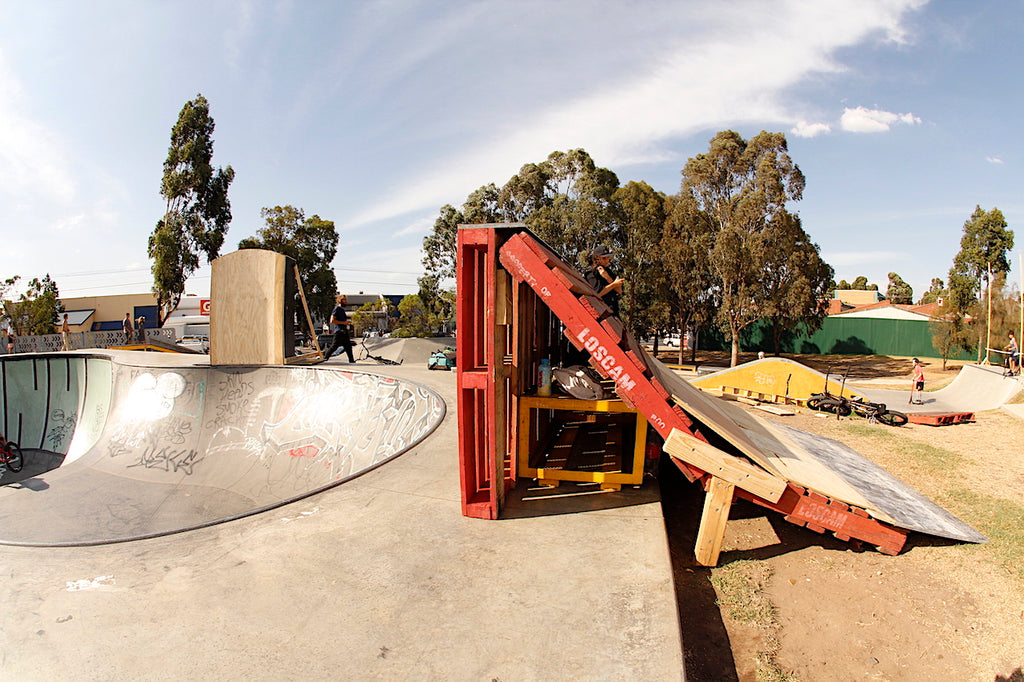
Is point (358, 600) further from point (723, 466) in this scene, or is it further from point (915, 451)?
point (915, 451)

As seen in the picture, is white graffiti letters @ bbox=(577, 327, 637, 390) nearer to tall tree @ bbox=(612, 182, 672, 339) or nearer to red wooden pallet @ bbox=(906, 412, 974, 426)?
red wooden pallet @ bbox=(906, 412, 974, 426)

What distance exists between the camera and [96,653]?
107 inches

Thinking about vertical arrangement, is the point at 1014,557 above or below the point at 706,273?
below

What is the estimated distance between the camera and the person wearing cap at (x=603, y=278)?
230 inches

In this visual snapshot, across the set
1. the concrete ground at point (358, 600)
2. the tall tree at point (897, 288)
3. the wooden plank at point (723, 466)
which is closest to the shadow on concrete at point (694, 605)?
the concrete ground at point (358, 600)

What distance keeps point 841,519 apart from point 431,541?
3543 mm

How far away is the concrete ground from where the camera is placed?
265 cm

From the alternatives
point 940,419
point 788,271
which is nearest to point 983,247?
point 788,271

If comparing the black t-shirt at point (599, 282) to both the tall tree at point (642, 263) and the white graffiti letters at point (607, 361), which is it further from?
the tall tree at point (642, 263)

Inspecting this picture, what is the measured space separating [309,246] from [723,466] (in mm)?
41997

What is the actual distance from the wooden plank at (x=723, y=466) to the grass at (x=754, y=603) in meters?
0.76

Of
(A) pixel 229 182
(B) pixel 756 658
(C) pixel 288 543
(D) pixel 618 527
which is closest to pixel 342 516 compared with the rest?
(C) pixel 288 543

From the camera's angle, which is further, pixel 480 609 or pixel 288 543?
pixel 288 543

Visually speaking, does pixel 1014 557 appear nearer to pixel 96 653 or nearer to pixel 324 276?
pixel 96 653
